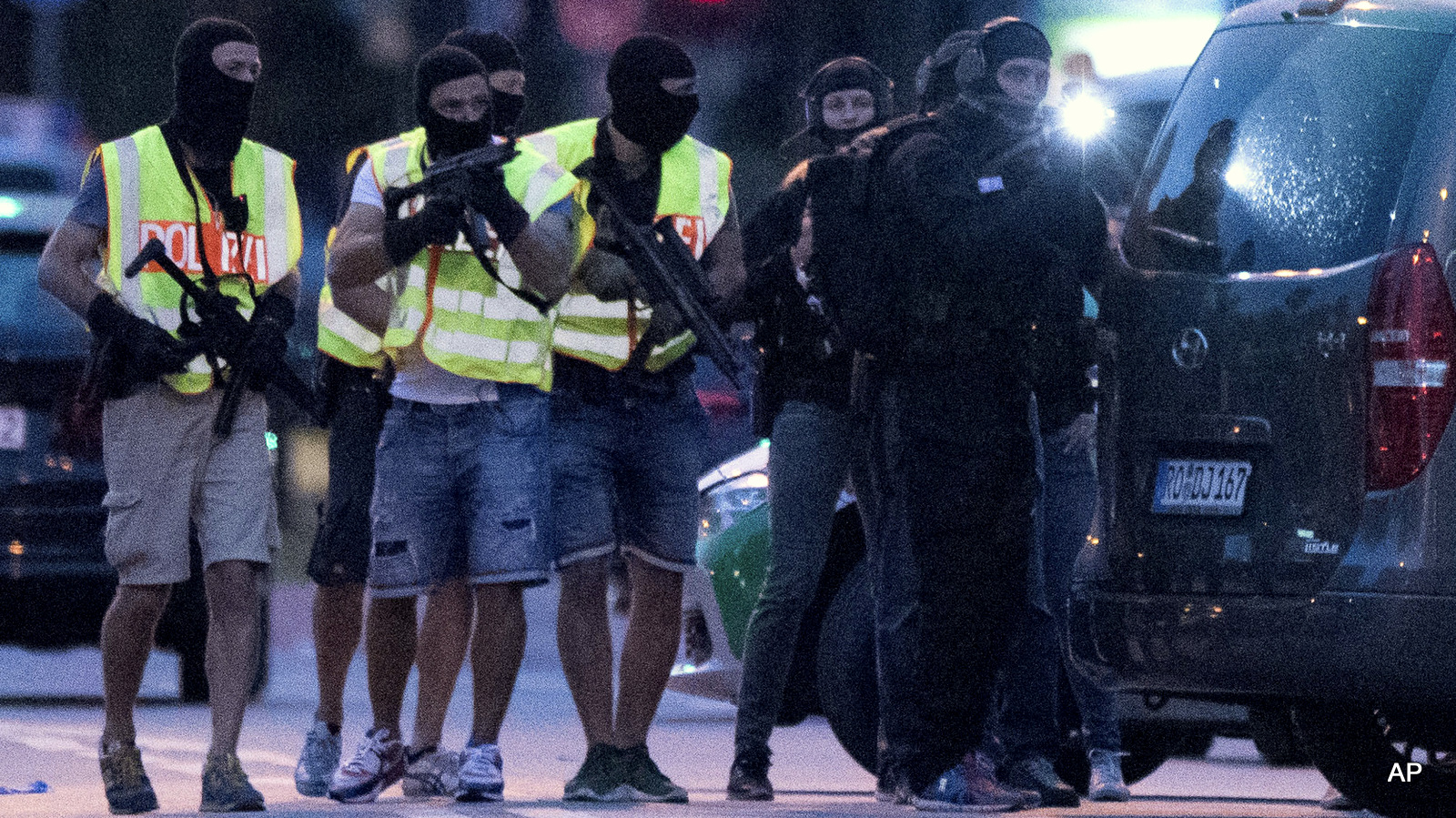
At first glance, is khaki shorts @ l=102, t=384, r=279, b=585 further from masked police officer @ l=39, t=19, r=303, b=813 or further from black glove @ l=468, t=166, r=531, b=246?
black glove @ l=468, t=166, r=531, b=246

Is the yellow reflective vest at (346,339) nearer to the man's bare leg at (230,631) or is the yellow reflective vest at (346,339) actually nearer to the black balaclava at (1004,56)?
the man's bare leg at (230,631)

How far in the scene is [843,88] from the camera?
337 inches

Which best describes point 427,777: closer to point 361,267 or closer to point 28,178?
point 361,267

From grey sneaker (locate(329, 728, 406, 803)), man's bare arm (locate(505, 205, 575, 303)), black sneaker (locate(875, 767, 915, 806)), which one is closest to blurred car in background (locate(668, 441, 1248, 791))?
black sneaker (locate(875, 767, 915, 806))

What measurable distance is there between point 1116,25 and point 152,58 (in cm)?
1515

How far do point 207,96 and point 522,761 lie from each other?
309 centimetres

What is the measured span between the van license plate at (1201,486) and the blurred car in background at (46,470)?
5329 mm

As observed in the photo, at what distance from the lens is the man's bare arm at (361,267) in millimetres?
7723

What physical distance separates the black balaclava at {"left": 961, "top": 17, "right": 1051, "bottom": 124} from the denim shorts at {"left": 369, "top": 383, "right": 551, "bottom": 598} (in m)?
1.43

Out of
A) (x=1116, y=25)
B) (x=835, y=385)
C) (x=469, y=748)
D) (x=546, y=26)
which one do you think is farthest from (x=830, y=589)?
(x=546, y=26)

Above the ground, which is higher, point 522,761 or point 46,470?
point 46,470

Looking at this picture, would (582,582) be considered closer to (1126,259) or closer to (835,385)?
(835,385)

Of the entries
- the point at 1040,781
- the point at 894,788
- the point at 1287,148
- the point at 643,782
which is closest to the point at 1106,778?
the point at 1040,781

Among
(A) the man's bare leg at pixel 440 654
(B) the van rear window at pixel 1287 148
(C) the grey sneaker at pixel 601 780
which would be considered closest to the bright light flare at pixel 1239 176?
(B) the van rear window at pixel 1287 148
